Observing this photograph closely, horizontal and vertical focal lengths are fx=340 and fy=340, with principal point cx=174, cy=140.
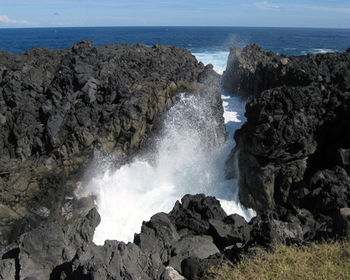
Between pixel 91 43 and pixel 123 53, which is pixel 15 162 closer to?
pixel 123 53

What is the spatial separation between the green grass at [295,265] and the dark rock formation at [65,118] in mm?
9478

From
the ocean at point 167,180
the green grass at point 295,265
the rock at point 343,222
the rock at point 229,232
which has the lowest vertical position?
the ocean at point 167,180

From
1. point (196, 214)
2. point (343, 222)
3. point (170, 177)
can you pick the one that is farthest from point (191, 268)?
point (170, 177)

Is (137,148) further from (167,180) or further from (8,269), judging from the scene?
(8,269)

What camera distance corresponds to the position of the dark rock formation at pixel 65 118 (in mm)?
16953

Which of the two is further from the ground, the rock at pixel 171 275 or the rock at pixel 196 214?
the rock at pixel 171 275

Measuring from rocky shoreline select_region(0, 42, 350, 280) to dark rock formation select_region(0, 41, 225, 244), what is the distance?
0.07m

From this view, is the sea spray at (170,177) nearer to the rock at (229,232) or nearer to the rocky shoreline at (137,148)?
the rocky shoreline at (137,148)

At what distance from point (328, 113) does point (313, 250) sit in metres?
10.7

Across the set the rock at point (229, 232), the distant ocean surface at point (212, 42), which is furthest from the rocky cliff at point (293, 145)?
the distant ocean surface at point (212, 42)

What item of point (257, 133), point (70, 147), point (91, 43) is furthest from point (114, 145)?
point (91, 43)

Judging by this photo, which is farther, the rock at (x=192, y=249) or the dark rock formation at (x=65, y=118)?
the dark rock formation at (x=65, y=118)

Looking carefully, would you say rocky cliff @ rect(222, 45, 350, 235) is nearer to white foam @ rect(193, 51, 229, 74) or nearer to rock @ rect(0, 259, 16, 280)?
rock @ rect(0, 259, 16, 280)

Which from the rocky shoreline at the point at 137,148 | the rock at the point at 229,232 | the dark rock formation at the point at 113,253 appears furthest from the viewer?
the rock at the point at 229,232
